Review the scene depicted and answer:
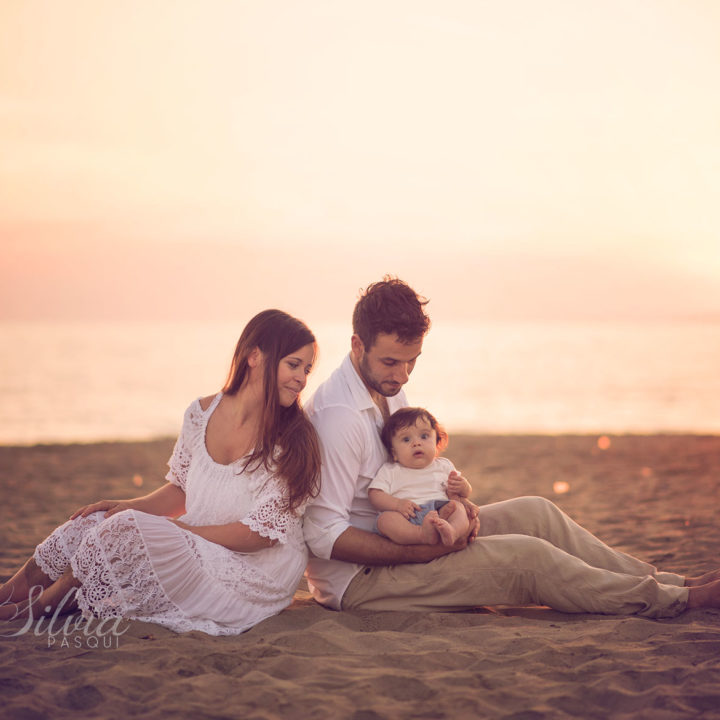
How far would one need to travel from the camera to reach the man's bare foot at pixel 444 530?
4.14 meters

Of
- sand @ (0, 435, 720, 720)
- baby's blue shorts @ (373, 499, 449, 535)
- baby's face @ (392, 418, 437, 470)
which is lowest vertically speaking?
sand @ (0, 435, 720, 720)

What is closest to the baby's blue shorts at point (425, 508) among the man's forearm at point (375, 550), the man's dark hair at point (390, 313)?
the man's forearm at point (375, 550)

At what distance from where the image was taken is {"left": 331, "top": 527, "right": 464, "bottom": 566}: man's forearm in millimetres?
4238

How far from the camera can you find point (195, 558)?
404cm

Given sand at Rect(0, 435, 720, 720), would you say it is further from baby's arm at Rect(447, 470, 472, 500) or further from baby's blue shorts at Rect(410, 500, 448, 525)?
baby's arm at Rect(447, 470, 472, 500)

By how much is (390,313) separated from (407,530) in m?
1.15

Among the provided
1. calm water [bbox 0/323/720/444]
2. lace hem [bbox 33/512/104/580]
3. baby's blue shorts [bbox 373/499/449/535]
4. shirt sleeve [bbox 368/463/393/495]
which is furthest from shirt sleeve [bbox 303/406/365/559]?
calm water [bbox 0/323/720/444]

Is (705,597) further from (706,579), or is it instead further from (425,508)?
(425,508)

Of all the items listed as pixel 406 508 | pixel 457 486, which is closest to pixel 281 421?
A: pixel 406 508

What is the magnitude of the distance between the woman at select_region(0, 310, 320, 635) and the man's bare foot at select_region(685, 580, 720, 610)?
2.12m

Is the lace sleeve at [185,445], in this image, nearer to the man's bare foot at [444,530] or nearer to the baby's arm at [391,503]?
the baby's arm at [391,503]

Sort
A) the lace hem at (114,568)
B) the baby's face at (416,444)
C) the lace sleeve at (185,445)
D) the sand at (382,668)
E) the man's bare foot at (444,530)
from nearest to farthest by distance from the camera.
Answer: the sand at (382,668) → the lace hem at (114,568) → the man's bare foot at (444,530) → the baby's face at (416,444) → the lace sleeve at (185,445)

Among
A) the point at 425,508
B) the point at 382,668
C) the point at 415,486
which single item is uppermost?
the point at 415,486

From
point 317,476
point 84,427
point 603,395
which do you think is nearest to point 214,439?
point 317,476
